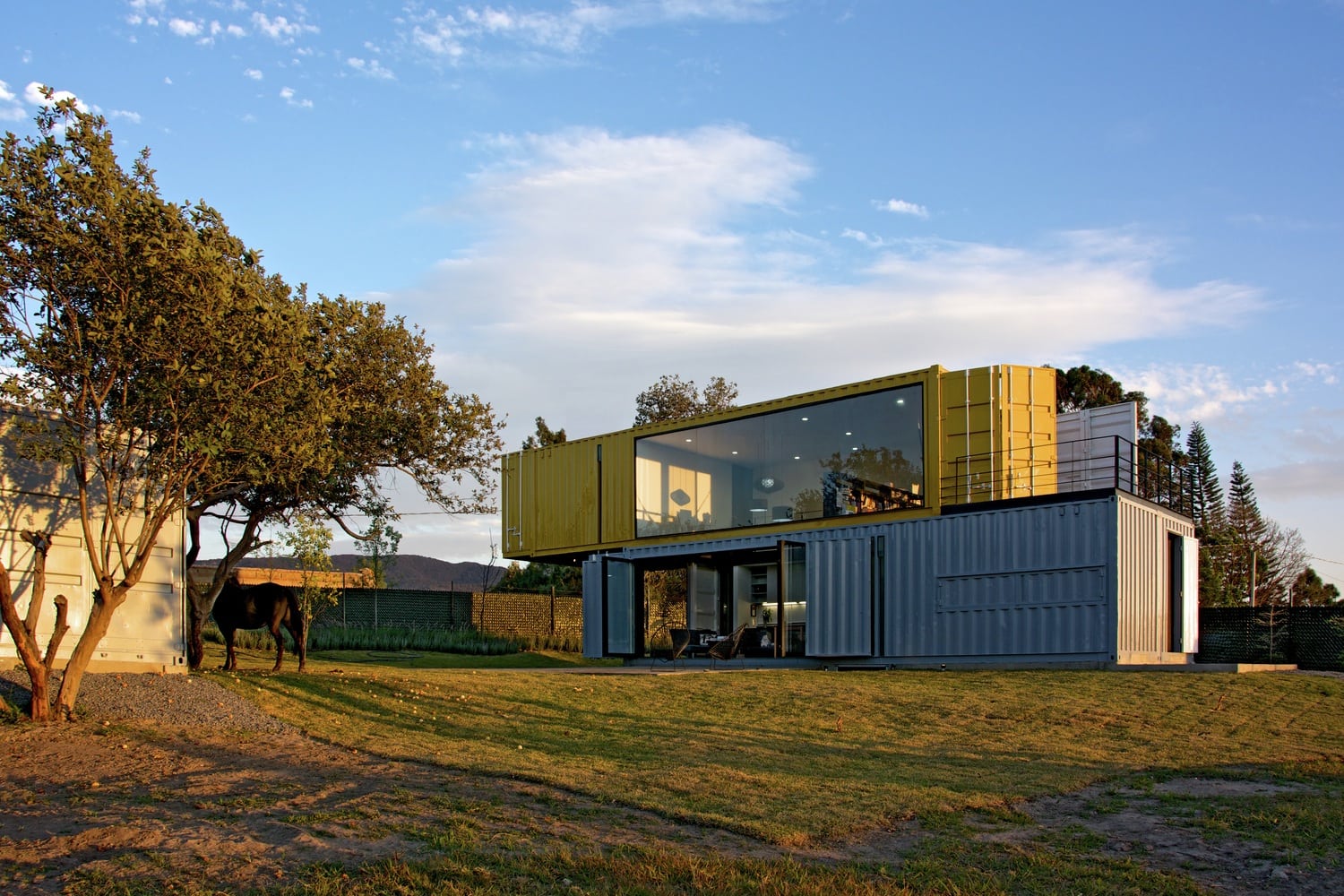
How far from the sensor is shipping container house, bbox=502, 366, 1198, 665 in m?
19.5

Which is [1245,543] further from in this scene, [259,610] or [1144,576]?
[259,610]

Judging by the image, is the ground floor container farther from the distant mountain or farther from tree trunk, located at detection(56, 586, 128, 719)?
the distant mountain

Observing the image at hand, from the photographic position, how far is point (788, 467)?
938 inches

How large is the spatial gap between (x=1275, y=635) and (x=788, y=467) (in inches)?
514

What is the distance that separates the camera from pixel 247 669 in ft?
52.2

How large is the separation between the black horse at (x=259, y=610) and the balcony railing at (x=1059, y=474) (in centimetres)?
1167

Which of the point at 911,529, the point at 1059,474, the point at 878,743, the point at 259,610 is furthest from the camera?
the point at 1059,474

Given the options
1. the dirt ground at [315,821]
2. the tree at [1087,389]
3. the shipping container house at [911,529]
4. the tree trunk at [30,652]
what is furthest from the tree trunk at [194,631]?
the tree at [1087,389]

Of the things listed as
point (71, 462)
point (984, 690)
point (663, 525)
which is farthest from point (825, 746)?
point (663, 525)

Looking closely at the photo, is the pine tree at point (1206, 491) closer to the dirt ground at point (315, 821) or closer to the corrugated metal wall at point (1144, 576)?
the corrugated metal wall at point (1144, 576)

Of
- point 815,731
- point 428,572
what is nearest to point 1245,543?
point 815,731

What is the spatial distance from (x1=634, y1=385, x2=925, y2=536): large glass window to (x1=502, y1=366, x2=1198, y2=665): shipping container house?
0.12 feet

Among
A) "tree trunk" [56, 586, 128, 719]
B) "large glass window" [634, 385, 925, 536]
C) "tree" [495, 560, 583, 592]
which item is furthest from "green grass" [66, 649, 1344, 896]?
"tree" [495, 560, 583, 592]

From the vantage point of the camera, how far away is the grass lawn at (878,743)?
299 inches
